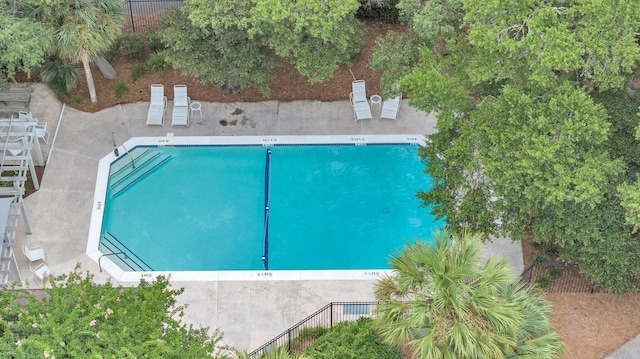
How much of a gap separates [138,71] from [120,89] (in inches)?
36.4

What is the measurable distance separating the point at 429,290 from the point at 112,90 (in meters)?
15.6

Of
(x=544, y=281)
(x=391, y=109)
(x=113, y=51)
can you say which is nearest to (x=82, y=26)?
(x=113, y=51)

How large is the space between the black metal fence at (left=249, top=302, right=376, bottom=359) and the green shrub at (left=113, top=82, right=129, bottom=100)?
434 inches

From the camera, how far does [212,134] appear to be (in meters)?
26.0

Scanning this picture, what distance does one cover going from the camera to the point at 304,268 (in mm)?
22938

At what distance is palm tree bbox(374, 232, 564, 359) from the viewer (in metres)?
15.0

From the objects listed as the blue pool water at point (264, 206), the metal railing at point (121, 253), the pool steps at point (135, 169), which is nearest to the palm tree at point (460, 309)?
the blue pool water at point (264, 206)

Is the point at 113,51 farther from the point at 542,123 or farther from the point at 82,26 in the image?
the point at 542,123

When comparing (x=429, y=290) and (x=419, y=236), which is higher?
(x=419, y=236)

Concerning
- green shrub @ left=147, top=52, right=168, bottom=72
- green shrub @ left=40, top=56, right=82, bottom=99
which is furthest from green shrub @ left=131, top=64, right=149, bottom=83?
green shrub @ left=40, top=56, right=82, bottom=99

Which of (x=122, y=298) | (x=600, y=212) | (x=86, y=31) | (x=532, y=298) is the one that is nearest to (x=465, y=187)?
(x=600, y=212)

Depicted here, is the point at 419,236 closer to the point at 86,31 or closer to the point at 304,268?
the point at 304,268

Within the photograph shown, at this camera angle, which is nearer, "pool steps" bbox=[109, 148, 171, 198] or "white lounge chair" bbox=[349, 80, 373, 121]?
"pool steps" bbox=[109, 148, 171, 198]

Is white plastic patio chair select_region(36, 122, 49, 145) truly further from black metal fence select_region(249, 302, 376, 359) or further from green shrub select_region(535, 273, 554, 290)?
green shrub select_region(535, 273, 554, 290)
